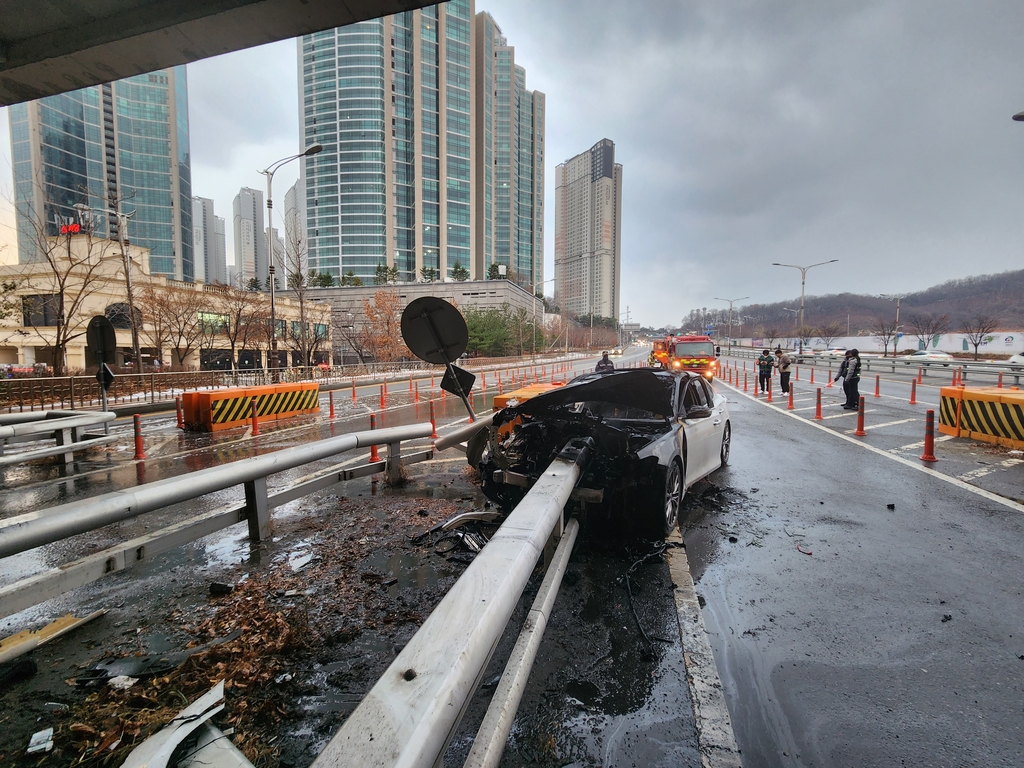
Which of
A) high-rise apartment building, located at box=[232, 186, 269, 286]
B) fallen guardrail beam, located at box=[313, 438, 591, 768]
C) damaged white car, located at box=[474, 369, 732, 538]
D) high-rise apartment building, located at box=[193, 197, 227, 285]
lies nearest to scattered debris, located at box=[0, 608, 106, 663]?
fallen guardrail beam, located at box=[313, 438, 591, 768]

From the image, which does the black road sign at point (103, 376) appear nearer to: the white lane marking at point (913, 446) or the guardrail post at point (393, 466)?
the guardrail post at point (393, 466)

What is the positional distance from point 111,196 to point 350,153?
94.2 meters

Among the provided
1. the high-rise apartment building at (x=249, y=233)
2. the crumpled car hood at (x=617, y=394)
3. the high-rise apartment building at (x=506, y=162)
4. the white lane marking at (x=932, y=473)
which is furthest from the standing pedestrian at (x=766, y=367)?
the high-rise apartment building at (x=249, y=233)

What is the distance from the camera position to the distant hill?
92325mm

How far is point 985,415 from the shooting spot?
966cm

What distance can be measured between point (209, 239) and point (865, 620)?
217m

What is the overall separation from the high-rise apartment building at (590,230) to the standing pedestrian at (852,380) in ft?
445

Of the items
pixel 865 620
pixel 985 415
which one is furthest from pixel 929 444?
pixel 865 620

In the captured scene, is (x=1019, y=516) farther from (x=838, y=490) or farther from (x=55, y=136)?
(x=55, y=136)

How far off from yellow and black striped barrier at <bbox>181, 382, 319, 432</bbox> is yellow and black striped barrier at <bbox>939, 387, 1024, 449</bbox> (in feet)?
57.3

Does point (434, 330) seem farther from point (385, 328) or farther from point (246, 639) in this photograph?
point (385, 328)

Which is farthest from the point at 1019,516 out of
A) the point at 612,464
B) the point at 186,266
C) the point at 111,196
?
the point at 186,266

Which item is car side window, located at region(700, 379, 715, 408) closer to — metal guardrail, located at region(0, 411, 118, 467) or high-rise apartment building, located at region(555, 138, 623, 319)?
metal guardrail, located at region(0, 411, 118, 467)

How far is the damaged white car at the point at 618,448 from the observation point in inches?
171
